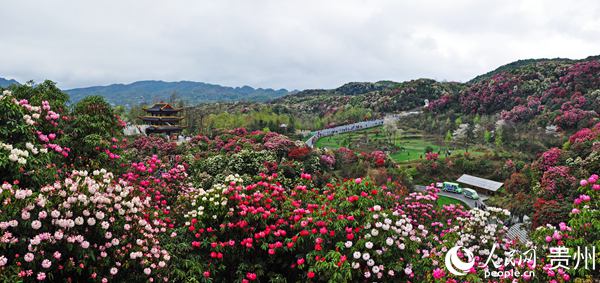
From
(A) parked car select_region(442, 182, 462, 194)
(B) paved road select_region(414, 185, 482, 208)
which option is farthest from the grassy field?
(B) paved road select_region(414, 185, 482, 208)

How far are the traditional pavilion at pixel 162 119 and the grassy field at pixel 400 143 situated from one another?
15.1 m

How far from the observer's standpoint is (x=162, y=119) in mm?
34281

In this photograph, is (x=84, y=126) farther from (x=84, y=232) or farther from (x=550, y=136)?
(x=550, y=136)

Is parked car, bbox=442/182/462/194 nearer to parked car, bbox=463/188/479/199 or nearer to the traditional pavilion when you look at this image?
parked car, bbox=463/188/479/199

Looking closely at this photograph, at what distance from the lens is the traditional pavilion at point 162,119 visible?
3406 cm

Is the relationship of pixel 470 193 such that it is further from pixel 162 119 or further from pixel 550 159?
pixel 162 119

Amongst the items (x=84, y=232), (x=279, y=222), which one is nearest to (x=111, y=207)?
(x=84, y=232)

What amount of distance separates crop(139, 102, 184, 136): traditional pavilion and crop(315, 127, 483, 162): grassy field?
15.1m

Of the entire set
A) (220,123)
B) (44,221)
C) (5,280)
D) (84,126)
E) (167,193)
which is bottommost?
(220,123)

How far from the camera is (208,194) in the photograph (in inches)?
271

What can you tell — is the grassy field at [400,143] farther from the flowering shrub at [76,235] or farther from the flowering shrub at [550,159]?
the flowering shrub at [76,235]

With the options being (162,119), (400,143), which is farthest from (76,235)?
(400,143)

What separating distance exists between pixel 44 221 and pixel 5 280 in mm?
809

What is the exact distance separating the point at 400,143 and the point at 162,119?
25.2 meters
